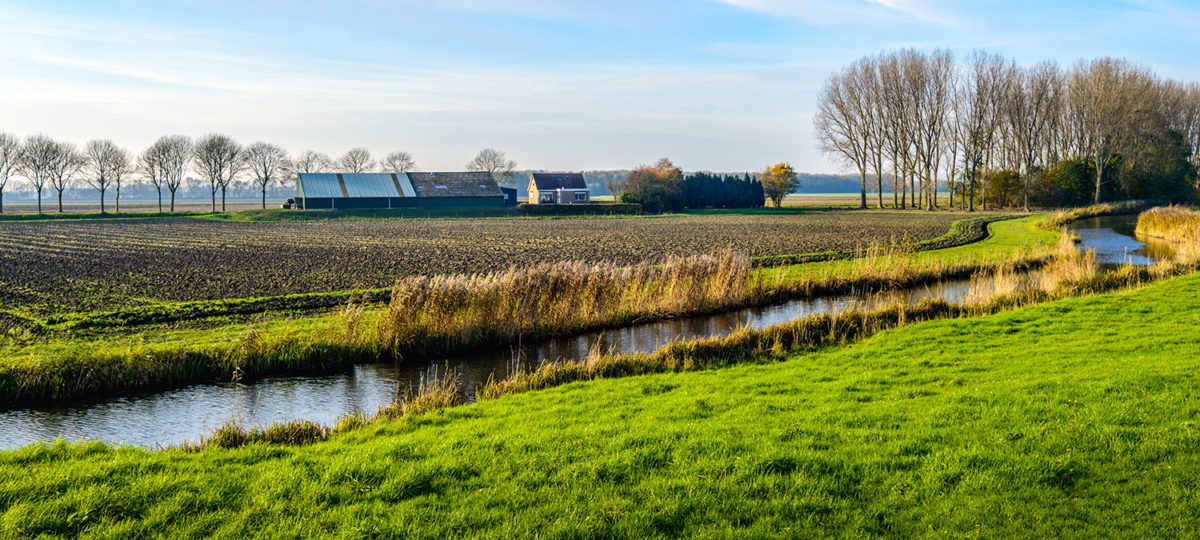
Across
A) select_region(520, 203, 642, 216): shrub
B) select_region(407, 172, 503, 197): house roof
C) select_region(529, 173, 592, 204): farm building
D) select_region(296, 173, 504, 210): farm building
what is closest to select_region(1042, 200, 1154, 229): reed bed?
select_region(520, 203, 642, 216): shrub

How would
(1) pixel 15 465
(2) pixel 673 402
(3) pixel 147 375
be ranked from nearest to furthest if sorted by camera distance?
1. (1) pixel 15 465
2. (2) pixel 673 402
3. (3) pixel 147 375

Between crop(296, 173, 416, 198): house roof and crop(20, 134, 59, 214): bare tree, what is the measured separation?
2985 centimetres

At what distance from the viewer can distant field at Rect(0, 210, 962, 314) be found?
75.9ft

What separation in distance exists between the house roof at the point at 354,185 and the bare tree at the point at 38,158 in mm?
29847

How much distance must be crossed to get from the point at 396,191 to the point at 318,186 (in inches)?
345

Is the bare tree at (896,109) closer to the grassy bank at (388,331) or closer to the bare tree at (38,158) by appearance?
the grassy bank at (388,331)

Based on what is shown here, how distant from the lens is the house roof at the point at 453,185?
94500 millimetres

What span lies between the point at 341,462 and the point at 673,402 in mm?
4357

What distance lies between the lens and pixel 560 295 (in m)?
18.2

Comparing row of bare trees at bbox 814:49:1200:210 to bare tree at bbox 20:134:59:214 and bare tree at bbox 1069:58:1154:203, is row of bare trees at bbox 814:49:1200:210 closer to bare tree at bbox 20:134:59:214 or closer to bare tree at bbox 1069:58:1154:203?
bare tree at bbox 1069:58:1154:203

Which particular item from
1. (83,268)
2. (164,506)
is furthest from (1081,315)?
(83,268)

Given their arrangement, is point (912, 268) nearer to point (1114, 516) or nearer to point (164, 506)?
point (1114, 516)

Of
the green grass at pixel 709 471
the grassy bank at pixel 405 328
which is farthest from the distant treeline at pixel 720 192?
the green grass at pixel 709 471

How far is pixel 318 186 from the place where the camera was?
291 feet
